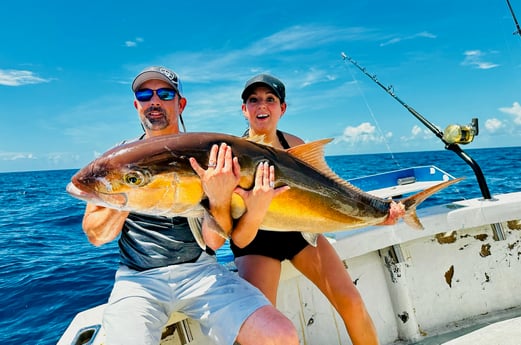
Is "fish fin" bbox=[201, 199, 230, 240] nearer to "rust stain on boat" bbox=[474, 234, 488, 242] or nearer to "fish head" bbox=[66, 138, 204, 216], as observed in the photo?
"fish head" bbox=[66, 138, 204, 216]

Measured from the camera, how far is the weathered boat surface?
3422mm

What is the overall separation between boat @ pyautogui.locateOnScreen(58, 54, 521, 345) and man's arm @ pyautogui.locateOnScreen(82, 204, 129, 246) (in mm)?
1488

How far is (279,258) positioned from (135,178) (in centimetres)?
157

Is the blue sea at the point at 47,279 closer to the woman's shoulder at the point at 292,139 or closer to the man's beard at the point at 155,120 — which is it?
the woman's shoulder at the point at 292,139

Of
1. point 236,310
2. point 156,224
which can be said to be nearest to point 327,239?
point 236,310

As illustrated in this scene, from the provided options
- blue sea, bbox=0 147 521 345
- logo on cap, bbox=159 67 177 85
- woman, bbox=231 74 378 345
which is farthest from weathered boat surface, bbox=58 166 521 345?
blue sea, bbox=0 147 521 345

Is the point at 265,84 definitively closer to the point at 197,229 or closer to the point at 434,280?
the point at 197,229

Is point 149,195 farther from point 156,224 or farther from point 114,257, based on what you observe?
point 114,257

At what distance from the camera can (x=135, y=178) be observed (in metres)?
1.90

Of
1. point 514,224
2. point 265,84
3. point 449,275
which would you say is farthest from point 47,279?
point 514,224

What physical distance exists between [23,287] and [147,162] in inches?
275

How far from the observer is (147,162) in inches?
75.8

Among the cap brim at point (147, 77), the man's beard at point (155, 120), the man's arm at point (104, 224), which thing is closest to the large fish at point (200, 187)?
the man's arm at point (104, 224)

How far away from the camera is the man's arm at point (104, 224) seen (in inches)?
94.9
